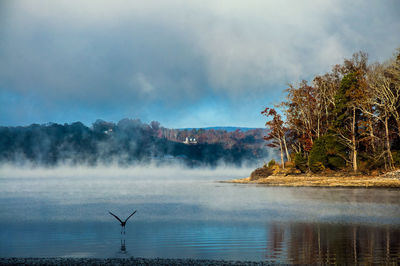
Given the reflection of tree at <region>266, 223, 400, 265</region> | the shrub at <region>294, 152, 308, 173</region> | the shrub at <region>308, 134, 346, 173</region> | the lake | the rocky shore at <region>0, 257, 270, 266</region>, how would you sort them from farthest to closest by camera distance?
the shrub at <region>294, 152, 308, 173</region>
the shrub at <region>308, 134, 346, 173</region>
the lake
the reflection of tree at <region>266, 223, 400, 265</region>
the rocky shore at <region>0, 257, 270, 266</region>

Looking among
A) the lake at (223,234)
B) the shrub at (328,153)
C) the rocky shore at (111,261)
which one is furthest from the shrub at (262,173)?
the rocky shore at (111,261)

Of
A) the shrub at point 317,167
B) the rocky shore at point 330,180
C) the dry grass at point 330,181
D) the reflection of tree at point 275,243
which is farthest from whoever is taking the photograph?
the shrub at point 317,167

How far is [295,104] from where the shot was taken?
67.1 meters

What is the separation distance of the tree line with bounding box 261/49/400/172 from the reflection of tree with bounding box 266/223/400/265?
3269cm

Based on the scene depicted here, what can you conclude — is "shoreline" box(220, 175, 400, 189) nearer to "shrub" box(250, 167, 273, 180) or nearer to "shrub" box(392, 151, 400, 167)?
"shrub" box(250, 167, 273, 180)

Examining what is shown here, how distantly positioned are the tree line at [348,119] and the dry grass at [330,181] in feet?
6.80

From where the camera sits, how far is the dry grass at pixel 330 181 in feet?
164

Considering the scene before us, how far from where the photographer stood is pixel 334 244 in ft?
54.7

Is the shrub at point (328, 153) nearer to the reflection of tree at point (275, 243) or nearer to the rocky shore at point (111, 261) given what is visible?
the reflection of tree at point (275, 243)

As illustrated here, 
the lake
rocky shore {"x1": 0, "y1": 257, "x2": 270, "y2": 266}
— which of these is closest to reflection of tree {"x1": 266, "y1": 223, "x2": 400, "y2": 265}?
the lake

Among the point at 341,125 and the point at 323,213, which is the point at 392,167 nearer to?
the point at 341,125

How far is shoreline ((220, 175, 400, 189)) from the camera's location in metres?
49.9

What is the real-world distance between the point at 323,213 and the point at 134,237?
13617mm

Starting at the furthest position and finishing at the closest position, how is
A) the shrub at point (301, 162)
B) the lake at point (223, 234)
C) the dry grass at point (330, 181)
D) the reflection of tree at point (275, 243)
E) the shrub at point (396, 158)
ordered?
1. the shrub at point (301, 162)
2. the shrub at point (396, 158)
3. the dry grass at point (330, 181)
4. the lake at point (223, 234)
5. the reflection of tree at point (275, 243)
